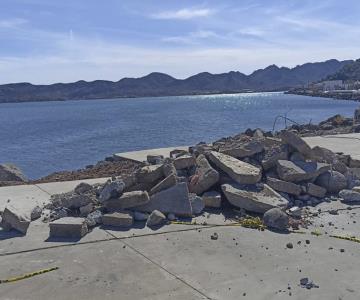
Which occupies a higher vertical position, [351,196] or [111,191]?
[111,191]

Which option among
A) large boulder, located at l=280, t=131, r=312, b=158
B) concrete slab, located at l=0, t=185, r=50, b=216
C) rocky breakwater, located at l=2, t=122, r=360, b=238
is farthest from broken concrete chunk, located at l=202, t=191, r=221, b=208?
concrete slab, located at l=0, t=185, r=50, b=216

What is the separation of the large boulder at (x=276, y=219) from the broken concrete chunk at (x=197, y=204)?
1.14m

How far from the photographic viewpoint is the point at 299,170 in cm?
1005

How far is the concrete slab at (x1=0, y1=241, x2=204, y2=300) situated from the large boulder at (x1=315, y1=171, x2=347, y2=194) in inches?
186

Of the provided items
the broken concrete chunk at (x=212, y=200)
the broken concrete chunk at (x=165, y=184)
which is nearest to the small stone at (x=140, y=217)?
the broken concrete chunk at (x=165, y=184)

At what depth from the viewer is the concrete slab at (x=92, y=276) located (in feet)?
19.5

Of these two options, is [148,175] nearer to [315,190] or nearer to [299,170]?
[299,170]

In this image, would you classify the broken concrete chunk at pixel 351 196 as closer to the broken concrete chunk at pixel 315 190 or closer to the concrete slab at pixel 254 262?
the broken concrete chunk at pixel 315 190

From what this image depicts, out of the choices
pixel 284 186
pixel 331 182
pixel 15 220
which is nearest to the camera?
pixel 15 220

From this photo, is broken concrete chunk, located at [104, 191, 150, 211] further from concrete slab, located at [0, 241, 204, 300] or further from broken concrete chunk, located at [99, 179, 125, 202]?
concrete slab, located at [0, 241, 204, 300]

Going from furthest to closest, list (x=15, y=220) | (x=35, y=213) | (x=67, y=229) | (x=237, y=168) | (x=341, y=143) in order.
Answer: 1. (x=341, y=143)
2. (x=237, y=168)
3. (x=35, y=213)
4. (x=15, y=220)
5. (x=67, y=229)

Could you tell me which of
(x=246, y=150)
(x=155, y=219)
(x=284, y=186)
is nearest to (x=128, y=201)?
(x=155, y=219)

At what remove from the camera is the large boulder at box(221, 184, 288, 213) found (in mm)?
8938

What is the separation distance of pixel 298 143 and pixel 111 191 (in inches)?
165
